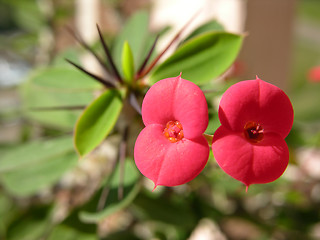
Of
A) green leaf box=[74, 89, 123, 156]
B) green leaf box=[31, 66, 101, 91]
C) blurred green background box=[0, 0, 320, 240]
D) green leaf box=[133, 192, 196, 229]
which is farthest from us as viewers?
green leaf box=[133, 192, 196, 229]

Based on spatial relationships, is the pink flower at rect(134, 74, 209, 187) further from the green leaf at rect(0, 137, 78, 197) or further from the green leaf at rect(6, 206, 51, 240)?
the green leaf at rect(6, 206, 51, 240)

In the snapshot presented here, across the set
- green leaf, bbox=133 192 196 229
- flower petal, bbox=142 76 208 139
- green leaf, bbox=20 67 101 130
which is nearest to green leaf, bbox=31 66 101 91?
green leaf, bbox=20 67 101 130

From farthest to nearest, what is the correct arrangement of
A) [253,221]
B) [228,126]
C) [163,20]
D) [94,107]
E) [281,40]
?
[163,20]
[281,40]
[253,221]
[94,107]
[228,126]

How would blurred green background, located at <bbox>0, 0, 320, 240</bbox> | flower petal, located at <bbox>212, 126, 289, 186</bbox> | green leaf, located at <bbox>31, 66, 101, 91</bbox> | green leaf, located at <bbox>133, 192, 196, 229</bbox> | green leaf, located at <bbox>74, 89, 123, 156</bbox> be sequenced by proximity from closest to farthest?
flower petal, located at <bbox>212, 126, 289, 186</bbox> → green leaf, located at <bbox>74, 89, 123, 156</bbox> → green leaf, located at <bbox>31, 66, 101, 91</bbox> → blurred green background, located at <bbox>0, 0, 320, 240</bbox> → green leaf, located at <bbox>133, 192, 196, 229</bbox>

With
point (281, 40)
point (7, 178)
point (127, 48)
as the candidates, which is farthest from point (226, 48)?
point (281, 40)

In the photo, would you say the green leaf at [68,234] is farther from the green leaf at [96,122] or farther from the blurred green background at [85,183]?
the green leaf at [96,122]

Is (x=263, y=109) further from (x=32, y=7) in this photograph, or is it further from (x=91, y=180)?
(x=32, y=7)

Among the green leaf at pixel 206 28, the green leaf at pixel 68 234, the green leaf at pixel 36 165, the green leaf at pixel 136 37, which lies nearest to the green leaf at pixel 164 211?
the green leaf at pixel 68 234
